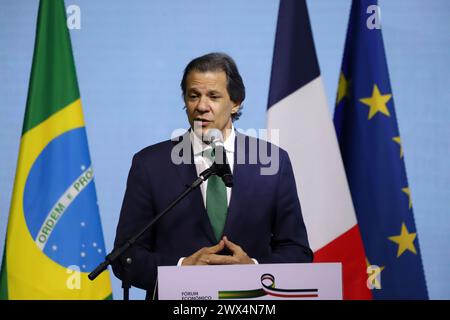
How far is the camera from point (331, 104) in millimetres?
4223

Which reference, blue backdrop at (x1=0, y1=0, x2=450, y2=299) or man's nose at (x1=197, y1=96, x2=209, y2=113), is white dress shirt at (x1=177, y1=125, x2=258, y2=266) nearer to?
man's nose at (x1=197, y1=96, x2=209, y2=113)

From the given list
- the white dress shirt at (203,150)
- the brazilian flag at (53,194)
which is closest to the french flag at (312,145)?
the white dress shirt at (203,150)

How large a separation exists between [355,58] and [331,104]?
14.2 inches

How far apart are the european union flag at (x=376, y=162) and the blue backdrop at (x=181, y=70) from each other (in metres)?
0.25

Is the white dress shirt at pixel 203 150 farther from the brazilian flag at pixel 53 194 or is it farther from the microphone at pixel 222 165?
the brazilian flag at pixel 53 194

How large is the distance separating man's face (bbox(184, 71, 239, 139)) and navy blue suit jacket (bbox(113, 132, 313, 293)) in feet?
0.56

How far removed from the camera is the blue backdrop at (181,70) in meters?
4.06

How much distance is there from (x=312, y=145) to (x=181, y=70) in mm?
917

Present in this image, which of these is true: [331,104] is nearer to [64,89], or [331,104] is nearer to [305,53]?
[305,53]

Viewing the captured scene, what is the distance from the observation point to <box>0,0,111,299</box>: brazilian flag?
3670 mm

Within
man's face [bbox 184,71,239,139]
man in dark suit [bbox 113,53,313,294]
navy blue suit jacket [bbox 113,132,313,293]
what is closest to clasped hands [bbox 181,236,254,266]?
man in dark suit [bbox 113,53,313,294]

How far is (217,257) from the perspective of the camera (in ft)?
8.67

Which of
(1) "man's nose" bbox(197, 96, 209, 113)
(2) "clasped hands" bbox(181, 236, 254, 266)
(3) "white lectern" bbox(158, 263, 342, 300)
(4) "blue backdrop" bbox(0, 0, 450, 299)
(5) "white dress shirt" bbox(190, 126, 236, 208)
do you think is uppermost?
(4) "blue backdrop" bbox(0, 0, 450, 299)

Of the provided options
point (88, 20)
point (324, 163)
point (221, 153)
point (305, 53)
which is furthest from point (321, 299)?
point (88, 20)
